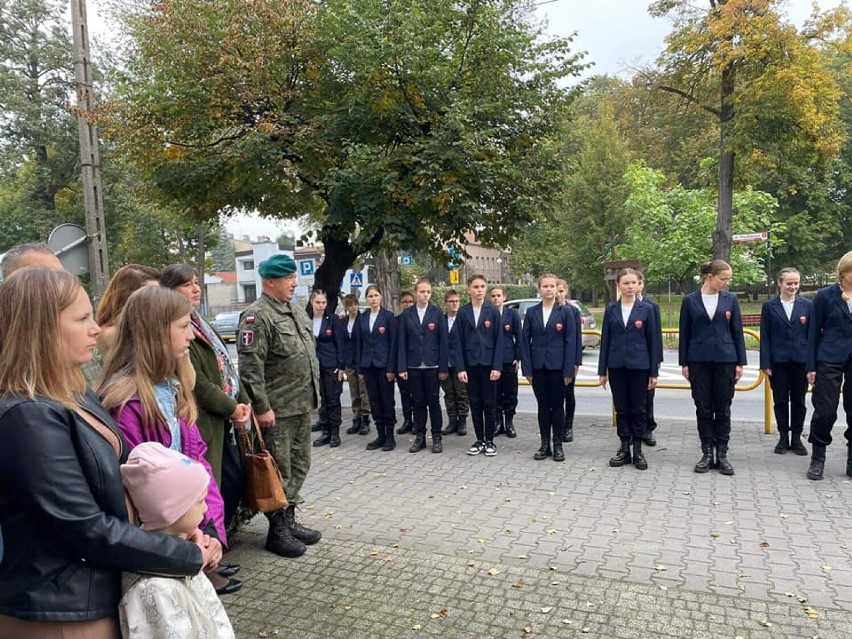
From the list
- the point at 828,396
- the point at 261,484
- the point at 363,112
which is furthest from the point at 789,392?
the point at 363,112

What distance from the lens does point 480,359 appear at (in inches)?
282

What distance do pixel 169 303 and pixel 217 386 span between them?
100 cm

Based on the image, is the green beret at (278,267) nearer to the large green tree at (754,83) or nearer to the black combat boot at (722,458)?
the black combat boot at (722,458)

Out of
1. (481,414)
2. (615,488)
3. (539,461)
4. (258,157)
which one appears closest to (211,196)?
(258,157)

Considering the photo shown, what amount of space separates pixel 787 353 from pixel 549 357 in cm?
240

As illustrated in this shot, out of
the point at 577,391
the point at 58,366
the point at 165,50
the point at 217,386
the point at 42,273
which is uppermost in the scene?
the point at 165,50

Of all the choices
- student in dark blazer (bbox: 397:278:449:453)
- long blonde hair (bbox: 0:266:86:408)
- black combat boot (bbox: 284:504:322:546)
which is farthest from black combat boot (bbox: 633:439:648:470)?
long blonde hair (bbox: 0:266:86:408)

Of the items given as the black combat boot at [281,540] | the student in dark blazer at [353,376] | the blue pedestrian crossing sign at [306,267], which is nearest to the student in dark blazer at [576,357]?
the student in dark blazer at [353,376]

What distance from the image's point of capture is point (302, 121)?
8.80 meters

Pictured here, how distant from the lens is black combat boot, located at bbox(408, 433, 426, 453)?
7391 millimetres

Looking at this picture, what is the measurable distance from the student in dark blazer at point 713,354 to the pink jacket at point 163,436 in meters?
4.70

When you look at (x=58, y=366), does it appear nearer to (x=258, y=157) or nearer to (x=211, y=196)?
(x=258, y=157)

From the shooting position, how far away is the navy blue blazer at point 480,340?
7.16m

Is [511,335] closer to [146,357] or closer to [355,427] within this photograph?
[355,427]
